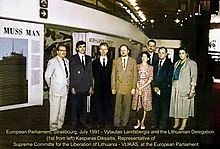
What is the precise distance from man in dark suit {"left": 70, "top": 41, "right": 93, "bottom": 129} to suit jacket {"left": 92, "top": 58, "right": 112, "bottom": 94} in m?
0.02

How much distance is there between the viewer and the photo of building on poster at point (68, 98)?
158 centimetres

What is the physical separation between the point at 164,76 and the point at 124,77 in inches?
7.6

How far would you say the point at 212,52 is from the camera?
1.60 metres

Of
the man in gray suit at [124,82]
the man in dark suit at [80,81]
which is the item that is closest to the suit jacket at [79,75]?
the man in dark suit at [80,81]

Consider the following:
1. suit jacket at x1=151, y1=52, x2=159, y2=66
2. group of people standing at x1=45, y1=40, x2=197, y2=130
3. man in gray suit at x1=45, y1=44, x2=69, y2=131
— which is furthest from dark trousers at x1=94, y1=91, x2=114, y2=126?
suit jacket at x1=151, y1=52, x2=159, y2=66

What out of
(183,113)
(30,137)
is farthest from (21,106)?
(183,113)

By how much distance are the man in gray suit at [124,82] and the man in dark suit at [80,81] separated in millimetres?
121

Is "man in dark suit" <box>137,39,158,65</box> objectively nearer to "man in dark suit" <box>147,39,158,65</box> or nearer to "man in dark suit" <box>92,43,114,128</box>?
"man in dark suit" <box>147,39,158,65</box>

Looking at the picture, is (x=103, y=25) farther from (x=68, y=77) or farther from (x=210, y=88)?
(x=210, y=88)

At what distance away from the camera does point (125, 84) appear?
162 cm

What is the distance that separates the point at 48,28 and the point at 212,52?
79 cm

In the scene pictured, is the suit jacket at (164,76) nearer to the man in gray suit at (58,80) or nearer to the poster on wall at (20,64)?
the man in gray suit at (58,80)

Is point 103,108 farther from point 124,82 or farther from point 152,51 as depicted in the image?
point 152,51

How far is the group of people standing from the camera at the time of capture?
1.61m
